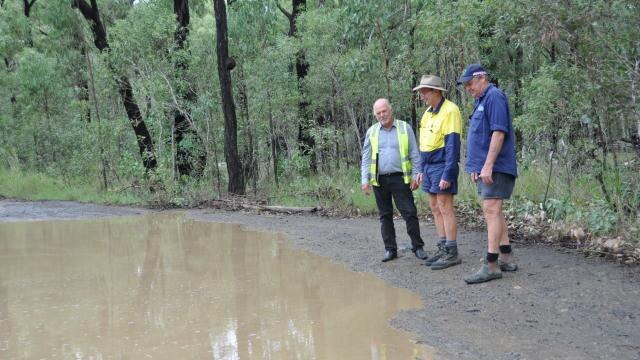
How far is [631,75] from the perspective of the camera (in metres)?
6.45

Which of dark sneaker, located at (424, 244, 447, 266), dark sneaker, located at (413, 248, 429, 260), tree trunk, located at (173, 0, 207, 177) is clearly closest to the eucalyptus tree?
tree trunk, located at (173, 0, 207, 177)

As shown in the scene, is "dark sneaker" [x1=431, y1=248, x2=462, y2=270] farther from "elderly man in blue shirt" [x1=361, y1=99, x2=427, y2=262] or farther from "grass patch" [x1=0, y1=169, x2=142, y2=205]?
"grass patch" [x1=0, y1=169, x2=142, y2=205]

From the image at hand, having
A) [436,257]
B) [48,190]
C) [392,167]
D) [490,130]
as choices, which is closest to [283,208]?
[392,167]

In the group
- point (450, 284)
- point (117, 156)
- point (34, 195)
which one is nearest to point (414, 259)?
→ point (450, 284)

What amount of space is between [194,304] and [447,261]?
2690 mm

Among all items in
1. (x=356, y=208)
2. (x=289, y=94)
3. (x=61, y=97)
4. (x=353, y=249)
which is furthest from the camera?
(x=61, y=97)

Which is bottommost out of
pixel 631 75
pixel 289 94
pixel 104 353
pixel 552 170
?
pixel 104 353

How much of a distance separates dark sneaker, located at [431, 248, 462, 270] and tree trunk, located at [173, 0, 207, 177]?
10832 millimetres

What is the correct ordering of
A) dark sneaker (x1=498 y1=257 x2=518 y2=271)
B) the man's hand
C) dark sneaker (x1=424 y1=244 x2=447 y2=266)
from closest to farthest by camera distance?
the man's hand, dark sneaker (x1=498 y1=257 x2=518 y2=271), dark sneaker (x1=424 y1=244 x2=447 y2=266)

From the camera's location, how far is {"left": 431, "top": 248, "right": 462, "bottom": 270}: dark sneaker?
21.6ft

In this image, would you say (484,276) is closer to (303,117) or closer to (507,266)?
(507,266)

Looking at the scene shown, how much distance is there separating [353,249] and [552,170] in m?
2.99

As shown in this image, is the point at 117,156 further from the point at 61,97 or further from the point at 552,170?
the point at 552,170

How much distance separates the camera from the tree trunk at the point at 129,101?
17.8 metres
